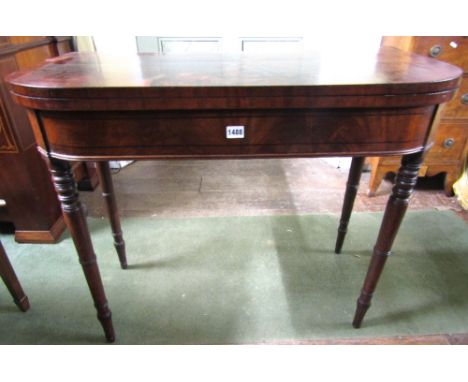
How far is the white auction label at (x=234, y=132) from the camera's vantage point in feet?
2.15

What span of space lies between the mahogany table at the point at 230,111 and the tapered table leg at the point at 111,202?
0.33m

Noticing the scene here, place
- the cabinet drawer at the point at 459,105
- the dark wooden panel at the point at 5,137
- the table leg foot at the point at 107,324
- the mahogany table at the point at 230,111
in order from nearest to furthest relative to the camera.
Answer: the mahogany table at the point at 230,111 → the table leg foot at the point at 107,324 → the dark wooden panel at the point at 5,137 → the cabinet drawer at the point at 459,105

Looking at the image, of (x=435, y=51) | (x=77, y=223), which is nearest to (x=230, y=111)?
(x=77, y=223)

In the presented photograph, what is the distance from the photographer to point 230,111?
2.09ft

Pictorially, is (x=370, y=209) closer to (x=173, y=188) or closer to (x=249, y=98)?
(x=173, y=188)

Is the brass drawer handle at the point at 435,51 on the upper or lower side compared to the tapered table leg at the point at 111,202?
upper

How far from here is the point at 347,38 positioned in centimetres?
181

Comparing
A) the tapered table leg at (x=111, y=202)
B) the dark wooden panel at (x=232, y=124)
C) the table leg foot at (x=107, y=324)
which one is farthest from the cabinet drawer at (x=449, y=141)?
the table leg foot at (x=107, y=324)

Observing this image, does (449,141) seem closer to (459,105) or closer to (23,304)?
(459,105)

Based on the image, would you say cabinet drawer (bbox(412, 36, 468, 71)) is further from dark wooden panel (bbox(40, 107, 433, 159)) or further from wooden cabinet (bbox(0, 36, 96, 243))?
wooden cabinet (bbox(0, 36, 96, 243))

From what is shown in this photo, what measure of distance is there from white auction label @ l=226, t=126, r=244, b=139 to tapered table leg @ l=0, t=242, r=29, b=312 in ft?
2.82

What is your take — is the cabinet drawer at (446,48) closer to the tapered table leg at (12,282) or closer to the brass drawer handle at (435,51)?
the brass drawer handle at (435,51)

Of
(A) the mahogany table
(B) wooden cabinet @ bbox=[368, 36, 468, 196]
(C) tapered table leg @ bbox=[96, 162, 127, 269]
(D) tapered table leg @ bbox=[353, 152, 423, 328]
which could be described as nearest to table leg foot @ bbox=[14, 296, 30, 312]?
(C) tapered table leg @ bbox=[96, 162, 127, 269]

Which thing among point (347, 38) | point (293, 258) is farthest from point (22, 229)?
point (347, 38)
